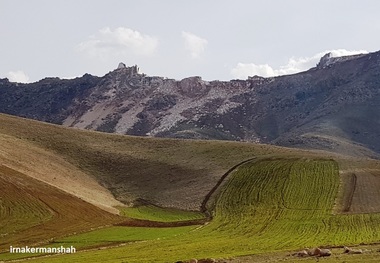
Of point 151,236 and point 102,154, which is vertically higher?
point 102,154

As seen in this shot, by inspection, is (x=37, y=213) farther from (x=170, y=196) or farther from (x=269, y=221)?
(x=170, y=196)

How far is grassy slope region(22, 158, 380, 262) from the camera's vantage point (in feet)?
200

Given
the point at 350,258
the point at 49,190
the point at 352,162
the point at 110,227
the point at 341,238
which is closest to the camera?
the point at 350,258

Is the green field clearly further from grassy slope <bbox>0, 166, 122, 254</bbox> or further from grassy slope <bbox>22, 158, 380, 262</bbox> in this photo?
grassy slope <bbox>0, 166, 122, 254</bbox>

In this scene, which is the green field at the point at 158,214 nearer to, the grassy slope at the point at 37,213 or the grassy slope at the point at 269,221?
the grassy slope at the point at 269,221

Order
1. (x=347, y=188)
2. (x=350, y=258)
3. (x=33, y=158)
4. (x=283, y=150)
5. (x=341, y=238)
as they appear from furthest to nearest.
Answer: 1. (x=283, y=150)
2. (x=33, y=158)
3. (x=347, y=188)
4. (x=341, y=238)
5. (x=350, y=258)

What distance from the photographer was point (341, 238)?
7131cm

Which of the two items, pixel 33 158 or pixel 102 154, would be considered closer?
pixel 33 158

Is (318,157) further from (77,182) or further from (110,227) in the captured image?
(110,227)

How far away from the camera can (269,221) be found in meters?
87.8

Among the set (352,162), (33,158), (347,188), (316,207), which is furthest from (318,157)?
(33,158)

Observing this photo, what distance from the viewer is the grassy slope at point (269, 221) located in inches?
2399

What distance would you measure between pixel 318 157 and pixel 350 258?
88.5m

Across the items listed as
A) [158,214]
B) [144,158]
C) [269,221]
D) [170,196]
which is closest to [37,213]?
[158,214]
